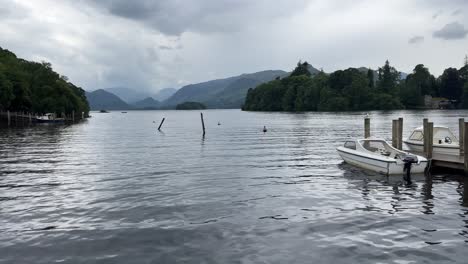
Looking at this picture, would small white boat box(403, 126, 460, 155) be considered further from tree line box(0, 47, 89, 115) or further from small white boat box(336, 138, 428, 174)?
tree line box(0, 47, 89, 115)

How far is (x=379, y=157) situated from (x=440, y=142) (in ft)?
19.7

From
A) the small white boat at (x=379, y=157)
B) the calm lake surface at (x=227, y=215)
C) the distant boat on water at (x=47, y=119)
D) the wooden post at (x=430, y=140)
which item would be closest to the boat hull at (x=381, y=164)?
the small white boat at (x=379, y=157)

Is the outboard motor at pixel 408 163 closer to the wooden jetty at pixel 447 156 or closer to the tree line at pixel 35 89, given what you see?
the wooden jetty at pixel 447 156

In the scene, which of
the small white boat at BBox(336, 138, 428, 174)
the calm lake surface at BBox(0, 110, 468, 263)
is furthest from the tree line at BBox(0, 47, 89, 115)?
the small white boat at BBox(336, 138, 428, 174)

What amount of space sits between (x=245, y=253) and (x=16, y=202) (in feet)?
41.7

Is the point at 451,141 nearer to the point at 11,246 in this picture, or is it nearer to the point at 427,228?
the point at 427,228

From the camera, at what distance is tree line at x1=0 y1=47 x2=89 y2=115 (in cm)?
10156

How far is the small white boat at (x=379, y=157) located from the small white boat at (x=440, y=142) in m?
2.61

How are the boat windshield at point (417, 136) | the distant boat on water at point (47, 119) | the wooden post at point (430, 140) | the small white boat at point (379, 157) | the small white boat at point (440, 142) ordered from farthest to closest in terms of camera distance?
the distant boat on water at point (47, 119)
the boat windshield at point (417, 136)
the wooden post at point (430, 140)
the small white boat at point (440, 142)
the small white boat at point (379, 157)

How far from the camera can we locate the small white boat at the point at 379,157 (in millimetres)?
25625

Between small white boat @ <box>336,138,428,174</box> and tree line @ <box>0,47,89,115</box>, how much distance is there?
9153 centimetres

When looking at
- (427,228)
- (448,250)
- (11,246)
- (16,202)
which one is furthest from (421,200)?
(16,202)

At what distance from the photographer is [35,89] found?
376 feet

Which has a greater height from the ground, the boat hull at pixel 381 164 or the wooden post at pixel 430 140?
the wooden post at pixel 430 140
